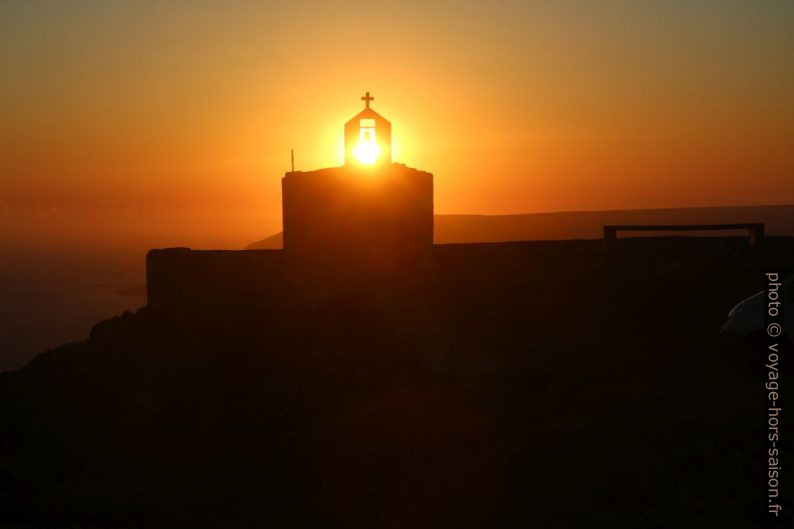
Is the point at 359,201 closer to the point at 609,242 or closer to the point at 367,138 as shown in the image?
the point at 367,138

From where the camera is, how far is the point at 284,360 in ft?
52.7

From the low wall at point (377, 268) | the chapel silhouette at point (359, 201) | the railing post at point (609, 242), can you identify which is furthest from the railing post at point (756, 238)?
the chapel silhouette at point (359, 201)

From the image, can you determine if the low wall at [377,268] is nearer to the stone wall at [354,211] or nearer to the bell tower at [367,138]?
the stone wall at [354,211]

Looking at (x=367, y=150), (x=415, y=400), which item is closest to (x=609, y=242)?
(x=367, y=150)

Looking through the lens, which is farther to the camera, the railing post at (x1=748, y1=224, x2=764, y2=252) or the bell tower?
the bell tower

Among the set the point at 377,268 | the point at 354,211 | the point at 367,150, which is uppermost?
the point at 367,150

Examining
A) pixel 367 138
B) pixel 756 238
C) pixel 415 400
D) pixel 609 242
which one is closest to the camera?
pixel 415 400

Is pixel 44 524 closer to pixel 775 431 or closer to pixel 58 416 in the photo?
pixel 58 416

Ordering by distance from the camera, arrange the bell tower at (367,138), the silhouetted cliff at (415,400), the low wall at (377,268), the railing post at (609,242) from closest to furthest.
→ the silhouetted cliff at (415,400) → the low wall at (377,268) → the railing post at (609,242) → the bell tower at (367,138)

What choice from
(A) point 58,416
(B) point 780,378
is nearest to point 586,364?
(B) point 780,378

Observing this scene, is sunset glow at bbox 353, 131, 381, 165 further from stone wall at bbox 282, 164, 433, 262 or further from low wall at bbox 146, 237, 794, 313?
low wall at bbox 146, 237, 794, 313

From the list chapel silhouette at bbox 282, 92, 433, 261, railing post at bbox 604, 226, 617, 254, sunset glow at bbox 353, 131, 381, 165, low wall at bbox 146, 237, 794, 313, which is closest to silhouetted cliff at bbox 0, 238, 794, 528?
low wall at bbox 146, 237, 794, 313

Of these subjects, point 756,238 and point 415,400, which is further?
point 756,238

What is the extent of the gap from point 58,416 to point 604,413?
40.1 ft
